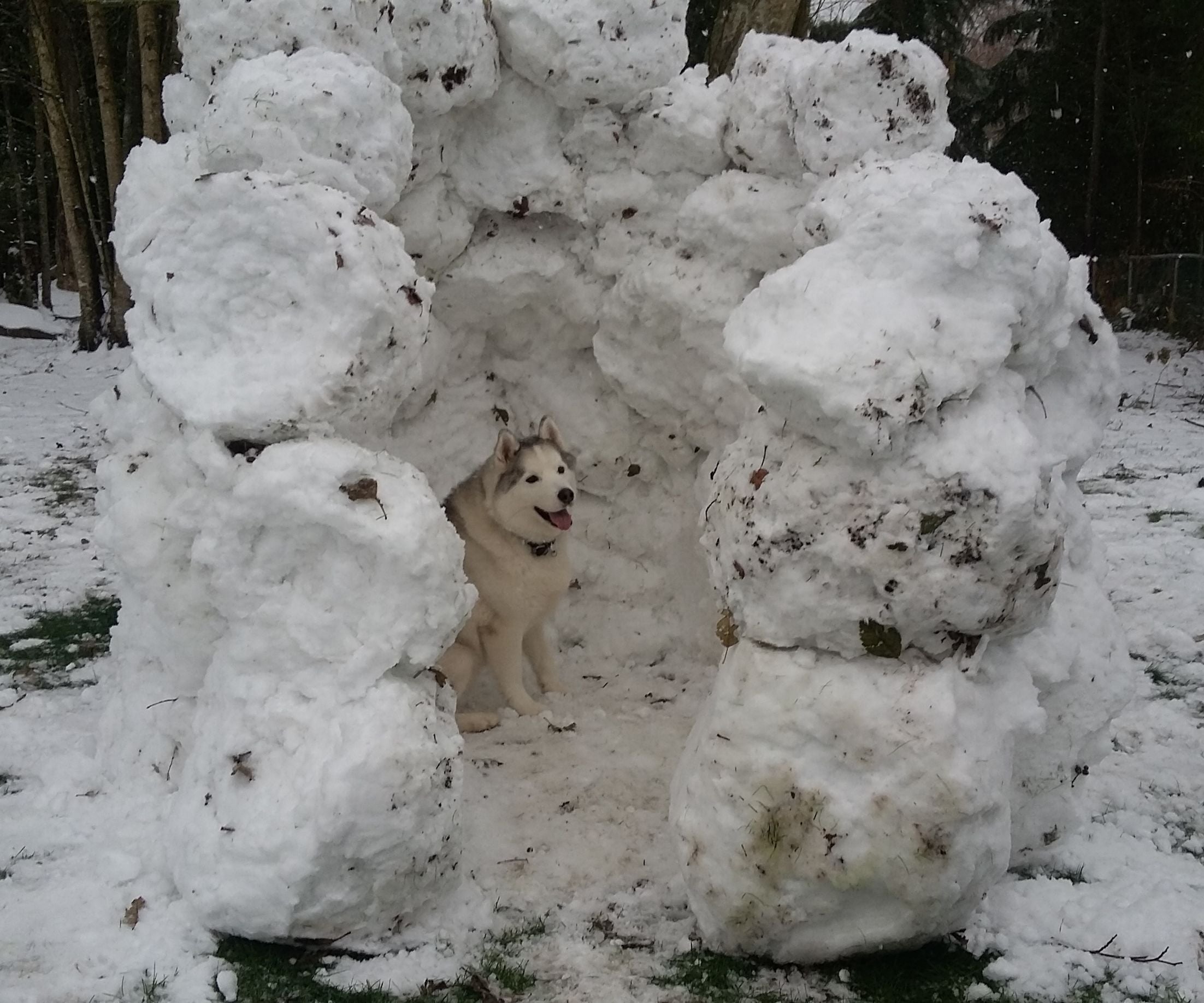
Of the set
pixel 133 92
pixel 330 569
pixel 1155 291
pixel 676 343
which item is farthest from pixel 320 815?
pixel 1155 291

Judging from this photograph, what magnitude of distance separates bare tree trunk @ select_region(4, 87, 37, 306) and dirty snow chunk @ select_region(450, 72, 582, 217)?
1652 cm

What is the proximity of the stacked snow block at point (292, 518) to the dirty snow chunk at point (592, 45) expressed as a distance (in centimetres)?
69

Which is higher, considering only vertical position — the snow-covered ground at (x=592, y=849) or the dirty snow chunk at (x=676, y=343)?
the dirty snow chunk at (x=676, y=343)

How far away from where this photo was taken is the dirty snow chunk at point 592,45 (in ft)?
12.7

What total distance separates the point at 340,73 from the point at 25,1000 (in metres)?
2.77

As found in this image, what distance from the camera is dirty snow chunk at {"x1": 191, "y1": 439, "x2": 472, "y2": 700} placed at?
2.92 metres

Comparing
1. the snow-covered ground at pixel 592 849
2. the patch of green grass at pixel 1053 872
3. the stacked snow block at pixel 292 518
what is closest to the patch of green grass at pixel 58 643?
the snow-covered ground at pixel 592 849

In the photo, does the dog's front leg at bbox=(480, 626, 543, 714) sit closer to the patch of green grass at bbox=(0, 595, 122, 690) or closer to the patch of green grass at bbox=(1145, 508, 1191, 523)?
the patch of green grass at bbox=(0, 595, 122, 690)

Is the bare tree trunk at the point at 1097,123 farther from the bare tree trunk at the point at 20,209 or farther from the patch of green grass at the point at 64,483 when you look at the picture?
the bare tree trunk at the point at 20,209

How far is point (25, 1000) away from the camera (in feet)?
8.51

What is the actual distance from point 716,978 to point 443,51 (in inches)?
125

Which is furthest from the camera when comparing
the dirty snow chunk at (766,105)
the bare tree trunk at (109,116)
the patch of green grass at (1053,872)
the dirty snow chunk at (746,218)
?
the bare tree trunk at (109,116)

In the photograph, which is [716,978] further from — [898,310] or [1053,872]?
[898,310]

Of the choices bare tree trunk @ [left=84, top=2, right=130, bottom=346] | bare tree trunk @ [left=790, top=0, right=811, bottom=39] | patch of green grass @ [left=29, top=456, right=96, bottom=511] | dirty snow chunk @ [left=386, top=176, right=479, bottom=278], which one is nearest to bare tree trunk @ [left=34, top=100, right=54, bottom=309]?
bare tree trunk @ [left=84, top=2, right=130, bottom=346]
